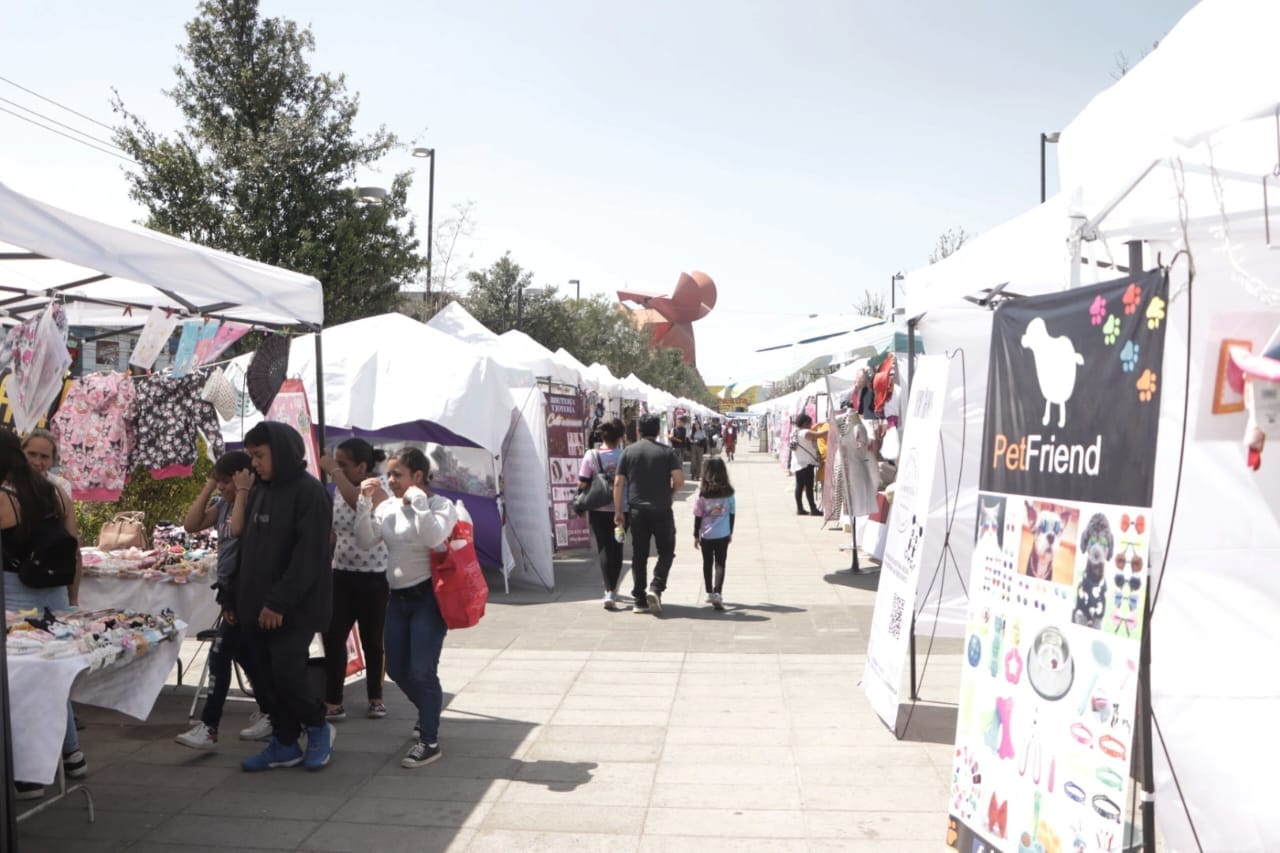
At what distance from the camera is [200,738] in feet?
19.2

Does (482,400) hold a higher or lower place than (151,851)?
higher

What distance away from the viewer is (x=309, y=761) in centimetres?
555

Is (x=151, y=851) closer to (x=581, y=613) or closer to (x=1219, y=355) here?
(x=1219, y=355)

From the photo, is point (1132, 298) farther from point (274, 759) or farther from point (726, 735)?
point (274, 759)

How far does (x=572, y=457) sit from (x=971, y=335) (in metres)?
7.64

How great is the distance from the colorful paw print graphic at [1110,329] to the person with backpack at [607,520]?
679cm

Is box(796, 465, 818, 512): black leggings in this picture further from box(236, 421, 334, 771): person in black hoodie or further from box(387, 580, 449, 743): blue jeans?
box(236, 421, 334, 771): person in black hoodie

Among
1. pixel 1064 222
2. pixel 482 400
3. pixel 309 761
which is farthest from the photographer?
pixel 482 400

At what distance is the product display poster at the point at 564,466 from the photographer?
1376cm

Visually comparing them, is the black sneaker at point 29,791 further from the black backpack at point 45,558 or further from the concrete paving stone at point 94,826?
the black backpack at point 45,558

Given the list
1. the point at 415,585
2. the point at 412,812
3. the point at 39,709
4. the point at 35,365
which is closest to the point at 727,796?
the point at 412,812

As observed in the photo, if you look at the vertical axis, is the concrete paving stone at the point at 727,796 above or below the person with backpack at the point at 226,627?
below

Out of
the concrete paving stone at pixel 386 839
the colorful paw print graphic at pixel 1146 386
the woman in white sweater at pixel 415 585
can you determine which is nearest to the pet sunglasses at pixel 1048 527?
the colorful paw print graphic at pixel 1146 386

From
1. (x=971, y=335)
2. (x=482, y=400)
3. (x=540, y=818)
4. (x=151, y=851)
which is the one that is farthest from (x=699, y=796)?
(x=482, y=400)
